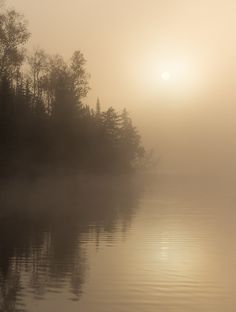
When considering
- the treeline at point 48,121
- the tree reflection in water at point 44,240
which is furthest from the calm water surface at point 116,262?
the treeline at point 48,121

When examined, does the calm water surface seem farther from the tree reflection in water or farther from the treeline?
the treeline

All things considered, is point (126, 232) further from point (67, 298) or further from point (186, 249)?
point (67, 298)

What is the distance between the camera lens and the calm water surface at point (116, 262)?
16.8m

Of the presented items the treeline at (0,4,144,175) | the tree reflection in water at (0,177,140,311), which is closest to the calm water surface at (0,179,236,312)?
the tree reflection in water at (0,177,140,311)

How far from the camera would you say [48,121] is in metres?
84.3

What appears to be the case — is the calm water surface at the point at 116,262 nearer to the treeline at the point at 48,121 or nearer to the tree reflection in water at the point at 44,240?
the tree reflection in water at the point at 44,240

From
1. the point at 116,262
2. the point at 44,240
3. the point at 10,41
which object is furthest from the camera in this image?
the point at 10,41

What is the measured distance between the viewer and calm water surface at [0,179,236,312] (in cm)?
1680

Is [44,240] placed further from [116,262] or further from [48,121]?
[48,121]

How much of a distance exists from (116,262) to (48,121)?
61998 millimetres

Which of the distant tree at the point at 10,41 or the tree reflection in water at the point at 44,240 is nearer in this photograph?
the tree reflection in water at the point at 44,240

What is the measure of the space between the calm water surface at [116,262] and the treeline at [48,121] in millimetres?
24121

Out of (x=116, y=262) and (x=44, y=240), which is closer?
(x=116, y=262)

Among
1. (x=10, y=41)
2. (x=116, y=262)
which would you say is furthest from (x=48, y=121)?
(x=116, y=262)
